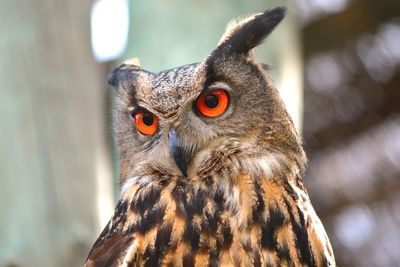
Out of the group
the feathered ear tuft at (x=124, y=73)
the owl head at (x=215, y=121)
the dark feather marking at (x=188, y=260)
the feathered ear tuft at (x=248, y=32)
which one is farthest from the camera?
the feathered ear tuft at (x=124, y=73)

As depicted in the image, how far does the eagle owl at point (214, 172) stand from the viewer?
1933 mm

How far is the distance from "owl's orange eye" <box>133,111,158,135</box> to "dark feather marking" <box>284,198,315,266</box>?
1.39ft

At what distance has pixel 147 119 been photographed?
221 cm

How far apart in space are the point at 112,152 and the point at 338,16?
1.72 m

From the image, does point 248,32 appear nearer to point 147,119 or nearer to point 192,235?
point 147,119

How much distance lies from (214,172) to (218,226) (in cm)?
19

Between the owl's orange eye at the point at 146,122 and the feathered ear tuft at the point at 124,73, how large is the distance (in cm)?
13

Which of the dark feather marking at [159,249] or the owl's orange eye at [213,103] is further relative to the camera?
the owl's orange eye at [213,103]

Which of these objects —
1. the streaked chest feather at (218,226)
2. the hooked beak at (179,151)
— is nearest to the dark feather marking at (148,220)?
the streaked chest feather at (218,226)

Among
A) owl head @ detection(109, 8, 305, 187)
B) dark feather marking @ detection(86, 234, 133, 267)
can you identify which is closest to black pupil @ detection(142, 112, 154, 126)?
owl head @ detection(109, 8, 305, 187)

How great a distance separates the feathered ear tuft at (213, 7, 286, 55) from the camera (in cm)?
221

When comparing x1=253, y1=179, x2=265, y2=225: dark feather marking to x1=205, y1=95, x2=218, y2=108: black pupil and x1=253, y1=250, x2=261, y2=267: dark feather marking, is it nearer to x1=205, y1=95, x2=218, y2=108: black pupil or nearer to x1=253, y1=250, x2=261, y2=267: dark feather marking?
x1=253, y1=250, x2=261, y2=267: dark feather marking

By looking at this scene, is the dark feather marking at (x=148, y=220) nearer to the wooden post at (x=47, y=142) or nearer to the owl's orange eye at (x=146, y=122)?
the owl's orange eye at (x=146, y=122)

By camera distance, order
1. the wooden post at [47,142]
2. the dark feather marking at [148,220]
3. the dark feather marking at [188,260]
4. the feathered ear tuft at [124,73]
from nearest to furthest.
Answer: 1. the dark feather marking at [188,260]
2. the dark feather marking at [148,220]
3. the feathered ear tuft at [124,73]
4. the wooden post at [47,142]
